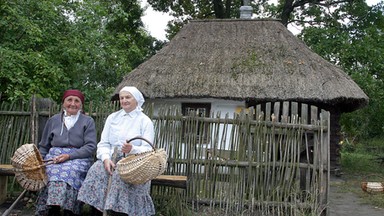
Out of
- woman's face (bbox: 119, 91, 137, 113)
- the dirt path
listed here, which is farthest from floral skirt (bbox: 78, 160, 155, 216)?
the dirt path

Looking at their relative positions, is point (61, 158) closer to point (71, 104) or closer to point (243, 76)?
point (71, 104)

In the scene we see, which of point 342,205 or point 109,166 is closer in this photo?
point 109,166

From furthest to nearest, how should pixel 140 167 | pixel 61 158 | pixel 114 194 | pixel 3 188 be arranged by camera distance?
pixel 3 188, pixel 61 158, pixel 114 194, pixel 140 167

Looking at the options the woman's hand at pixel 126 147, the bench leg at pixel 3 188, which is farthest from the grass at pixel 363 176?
the bench leg at pixel 3 188

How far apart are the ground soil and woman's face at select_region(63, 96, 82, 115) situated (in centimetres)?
130

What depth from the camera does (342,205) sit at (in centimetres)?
675

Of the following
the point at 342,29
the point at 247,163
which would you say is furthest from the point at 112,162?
the point at 342,29

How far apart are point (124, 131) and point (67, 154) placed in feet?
2.07

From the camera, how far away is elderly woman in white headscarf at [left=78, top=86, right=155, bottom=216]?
416 centimetres

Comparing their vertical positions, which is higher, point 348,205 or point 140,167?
point 140,167

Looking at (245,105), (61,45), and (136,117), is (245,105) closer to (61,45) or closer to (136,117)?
(61,45)

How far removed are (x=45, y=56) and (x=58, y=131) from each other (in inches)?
107

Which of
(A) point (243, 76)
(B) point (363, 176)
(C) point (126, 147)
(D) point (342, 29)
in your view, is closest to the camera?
(C) point (126, 147)

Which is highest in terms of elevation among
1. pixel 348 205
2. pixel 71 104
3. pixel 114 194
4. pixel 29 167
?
pixel 71 104
